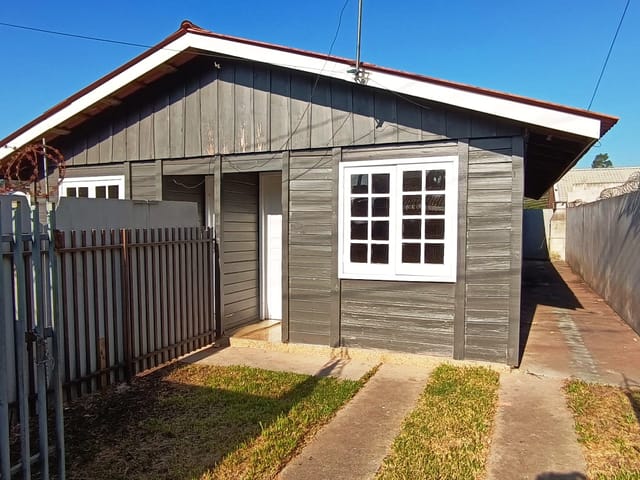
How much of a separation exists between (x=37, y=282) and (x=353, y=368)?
3841 millimetres

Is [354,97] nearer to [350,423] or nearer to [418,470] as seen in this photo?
[350,423]

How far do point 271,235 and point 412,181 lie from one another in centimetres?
296

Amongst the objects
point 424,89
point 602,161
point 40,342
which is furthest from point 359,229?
point 602,161

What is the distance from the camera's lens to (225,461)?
327cm

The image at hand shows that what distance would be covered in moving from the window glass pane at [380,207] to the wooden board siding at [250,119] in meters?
0.69

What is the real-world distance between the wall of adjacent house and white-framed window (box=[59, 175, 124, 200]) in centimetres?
842

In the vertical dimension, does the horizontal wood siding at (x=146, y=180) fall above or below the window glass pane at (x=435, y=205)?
above

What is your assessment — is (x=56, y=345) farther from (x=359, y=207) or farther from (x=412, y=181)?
(x=412, y=181)

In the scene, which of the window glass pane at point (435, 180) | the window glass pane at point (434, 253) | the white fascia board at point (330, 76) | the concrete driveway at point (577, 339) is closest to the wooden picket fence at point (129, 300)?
the white fascia board at point (330, 76)

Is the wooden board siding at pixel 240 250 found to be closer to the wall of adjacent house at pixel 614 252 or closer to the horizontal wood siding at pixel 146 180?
the horizontal wood siding at pixel 146 180

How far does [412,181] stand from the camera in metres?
5.49

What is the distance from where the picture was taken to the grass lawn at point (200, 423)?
3.24m

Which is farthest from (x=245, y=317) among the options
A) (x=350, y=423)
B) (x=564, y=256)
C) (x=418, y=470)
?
(x=564, y=256)

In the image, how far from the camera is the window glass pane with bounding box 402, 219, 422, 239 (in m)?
5.48
